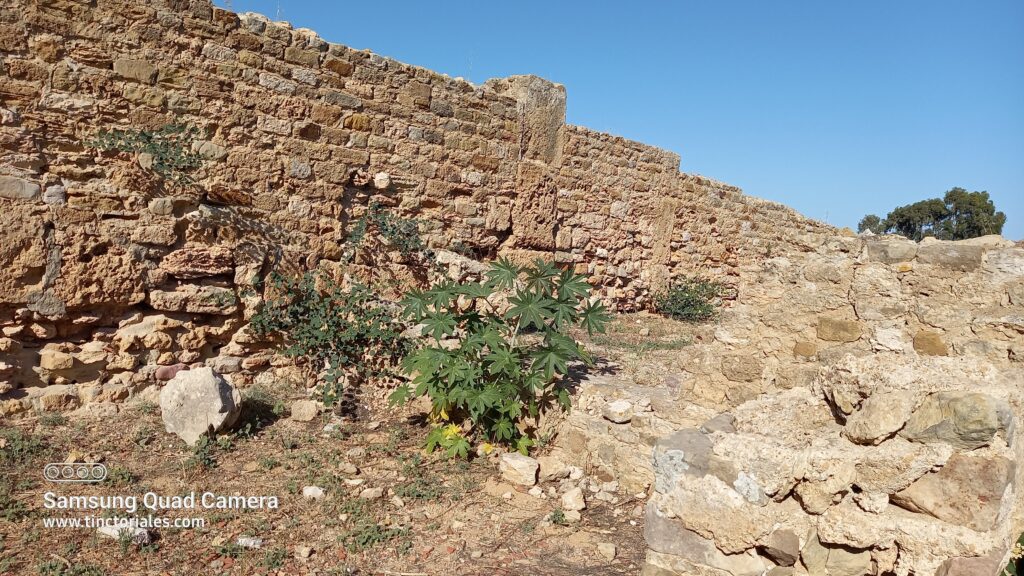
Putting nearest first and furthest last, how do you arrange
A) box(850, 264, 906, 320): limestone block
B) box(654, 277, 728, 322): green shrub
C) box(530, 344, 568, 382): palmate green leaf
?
1. box(850, 264, 906, 320): limestone block
2. box(530, 344, 568, 382): palmate green leaf
3. box(654, 277, 728, 322): green shrub

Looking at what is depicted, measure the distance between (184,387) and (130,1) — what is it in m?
2.72

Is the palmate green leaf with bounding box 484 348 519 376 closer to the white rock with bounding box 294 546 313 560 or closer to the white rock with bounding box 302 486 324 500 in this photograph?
the white rock with bounding box 302 486 324 500

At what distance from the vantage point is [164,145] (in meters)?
4.68

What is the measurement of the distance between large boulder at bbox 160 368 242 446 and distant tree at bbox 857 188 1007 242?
25.2 metres

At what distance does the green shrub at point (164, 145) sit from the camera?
449 cm

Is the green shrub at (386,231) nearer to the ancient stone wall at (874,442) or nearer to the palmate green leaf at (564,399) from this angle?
the palmate green leaf at (564,399)

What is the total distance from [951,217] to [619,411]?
2667 cm

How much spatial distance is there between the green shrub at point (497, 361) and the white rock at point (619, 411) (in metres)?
0.27

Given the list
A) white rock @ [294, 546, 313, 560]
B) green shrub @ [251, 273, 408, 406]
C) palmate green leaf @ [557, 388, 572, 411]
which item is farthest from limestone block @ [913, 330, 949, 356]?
green shrub @ [251, 273, 408, 406]

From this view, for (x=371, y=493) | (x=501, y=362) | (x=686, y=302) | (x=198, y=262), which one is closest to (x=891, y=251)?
(x=501, y=362)

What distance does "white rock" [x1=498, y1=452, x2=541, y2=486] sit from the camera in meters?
3.97

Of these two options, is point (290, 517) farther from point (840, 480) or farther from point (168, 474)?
point (840, 480)

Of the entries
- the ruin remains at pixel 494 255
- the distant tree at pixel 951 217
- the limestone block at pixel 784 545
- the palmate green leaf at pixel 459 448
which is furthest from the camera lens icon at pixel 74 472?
A: the distant tree at pixel 951 217

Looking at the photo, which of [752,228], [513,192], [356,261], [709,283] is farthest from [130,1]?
[752,228]
